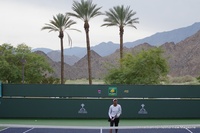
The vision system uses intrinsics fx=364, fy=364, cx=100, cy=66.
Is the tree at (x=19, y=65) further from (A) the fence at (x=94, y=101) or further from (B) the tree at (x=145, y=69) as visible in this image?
(A) the fence at (x=94, y=101)

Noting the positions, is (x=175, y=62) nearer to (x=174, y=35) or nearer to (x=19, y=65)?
(x=19, y=65)

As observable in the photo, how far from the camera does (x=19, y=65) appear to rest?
155 ft

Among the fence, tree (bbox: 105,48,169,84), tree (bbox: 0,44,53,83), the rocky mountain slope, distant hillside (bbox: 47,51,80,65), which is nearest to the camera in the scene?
the fence

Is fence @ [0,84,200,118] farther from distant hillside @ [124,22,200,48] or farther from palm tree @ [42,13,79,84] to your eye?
distant hillside @ [124,22,200,48]

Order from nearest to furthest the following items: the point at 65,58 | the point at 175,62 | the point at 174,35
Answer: the point at 175,62 < the point at 65,58 < the point at 174,35

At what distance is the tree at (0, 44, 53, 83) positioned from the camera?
44812 millimetres

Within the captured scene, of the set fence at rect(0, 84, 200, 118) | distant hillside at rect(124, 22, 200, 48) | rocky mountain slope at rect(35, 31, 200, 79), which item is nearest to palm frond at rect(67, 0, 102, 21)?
fence at rect(0, 84, 200, 118)

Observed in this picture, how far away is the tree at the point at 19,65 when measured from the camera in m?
44.8

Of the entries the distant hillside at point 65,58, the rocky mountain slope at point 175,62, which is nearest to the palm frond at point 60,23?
the rocky mountain slope at point 175,62

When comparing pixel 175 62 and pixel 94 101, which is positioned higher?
pixel 175 62

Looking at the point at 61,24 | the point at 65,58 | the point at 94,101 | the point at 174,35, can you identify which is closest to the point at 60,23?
the point at 61,24

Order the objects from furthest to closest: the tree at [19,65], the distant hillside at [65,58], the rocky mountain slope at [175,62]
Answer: the distant hillside at [65,58] < the rocky mountain slope at [175,62] < the tree at [19,65]

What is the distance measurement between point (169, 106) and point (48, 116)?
25.8 ft

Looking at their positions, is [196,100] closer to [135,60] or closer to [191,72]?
[135,60]
